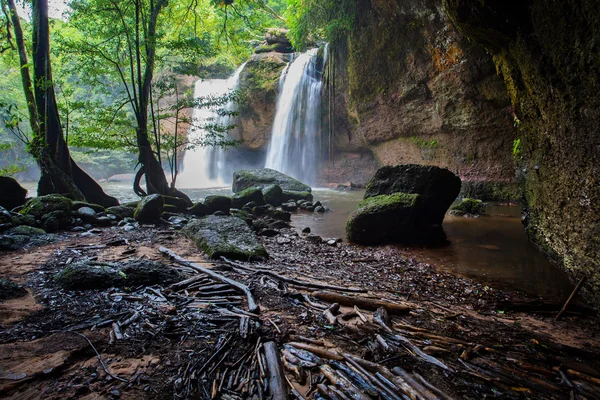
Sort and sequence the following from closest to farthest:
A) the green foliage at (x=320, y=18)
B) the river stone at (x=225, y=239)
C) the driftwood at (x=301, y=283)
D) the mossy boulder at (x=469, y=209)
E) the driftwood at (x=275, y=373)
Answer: the driftwood at (x=275, y=373) → the driftwood at (x=301, y=283) → the river stone at (x=225, y=239) → the mossy boulder at (x=469, y=209) → the green foliage at (x=320, y=18)

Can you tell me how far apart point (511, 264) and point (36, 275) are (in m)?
6.44

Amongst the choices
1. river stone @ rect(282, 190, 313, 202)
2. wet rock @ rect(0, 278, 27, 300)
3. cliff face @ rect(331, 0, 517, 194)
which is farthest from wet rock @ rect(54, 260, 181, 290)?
cliff face @ rect(331, 0, 517, 194)

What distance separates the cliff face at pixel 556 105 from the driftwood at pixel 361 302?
2115 millimetres

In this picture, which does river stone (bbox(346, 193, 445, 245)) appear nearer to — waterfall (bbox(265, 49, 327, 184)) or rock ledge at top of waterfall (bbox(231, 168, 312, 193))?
rock ledge at top of waterfall (bbox(231, 168, 312, 193))

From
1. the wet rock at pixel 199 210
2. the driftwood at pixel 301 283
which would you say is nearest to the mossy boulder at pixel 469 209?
the wet rock at pixel 199 210

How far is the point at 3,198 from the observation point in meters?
8.11

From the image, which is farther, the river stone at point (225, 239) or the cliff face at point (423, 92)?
the cliff face at point (423, 92)

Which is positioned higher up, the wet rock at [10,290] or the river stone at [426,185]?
the river stone at [426,185]

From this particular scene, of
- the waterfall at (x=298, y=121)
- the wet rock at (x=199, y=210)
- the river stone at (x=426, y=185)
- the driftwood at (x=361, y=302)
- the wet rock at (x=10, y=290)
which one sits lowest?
the wet rock at (x=199, y=210)

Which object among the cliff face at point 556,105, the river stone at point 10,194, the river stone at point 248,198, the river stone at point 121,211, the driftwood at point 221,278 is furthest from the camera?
the river stone at point 248,198

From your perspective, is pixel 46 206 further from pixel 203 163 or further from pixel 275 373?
pixel 203 163

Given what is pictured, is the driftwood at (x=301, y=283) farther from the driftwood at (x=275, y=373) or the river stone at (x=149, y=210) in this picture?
the river stone at (x=149, y=210)

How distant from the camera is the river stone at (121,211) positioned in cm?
826

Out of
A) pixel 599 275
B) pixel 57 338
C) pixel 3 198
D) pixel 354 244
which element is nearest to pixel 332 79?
pixel 354 244
